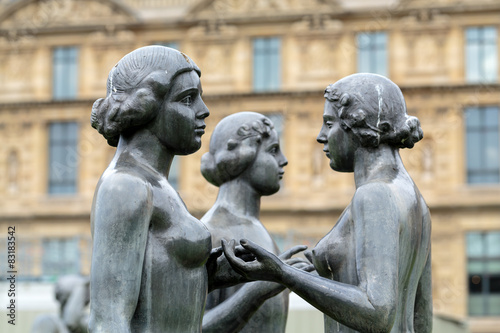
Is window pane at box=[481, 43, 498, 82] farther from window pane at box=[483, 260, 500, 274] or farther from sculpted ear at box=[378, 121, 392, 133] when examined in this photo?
sculpted ear at box=[378, 121, 392, 133]

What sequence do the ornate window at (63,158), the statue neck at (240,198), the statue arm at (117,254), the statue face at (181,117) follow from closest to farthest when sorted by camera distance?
the statue arm at (117,254), the statue face at (181,117), the statue neck at (240,198), the ornate window at (63,158)

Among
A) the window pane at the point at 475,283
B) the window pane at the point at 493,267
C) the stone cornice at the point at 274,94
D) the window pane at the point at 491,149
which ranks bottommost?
the window pane at the point at 475,283

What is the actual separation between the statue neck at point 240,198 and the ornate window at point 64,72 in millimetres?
29521

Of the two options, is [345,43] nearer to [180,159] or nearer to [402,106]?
[180,159]

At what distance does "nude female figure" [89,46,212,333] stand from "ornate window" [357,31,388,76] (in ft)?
95.0

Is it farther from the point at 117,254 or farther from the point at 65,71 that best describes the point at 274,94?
the point at 117,254

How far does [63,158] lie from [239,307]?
98.2 feet

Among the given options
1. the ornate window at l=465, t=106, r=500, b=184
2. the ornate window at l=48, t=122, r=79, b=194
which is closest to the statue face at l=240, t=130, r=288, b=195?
the ornate window at l=465, t=106, r=500, b=184

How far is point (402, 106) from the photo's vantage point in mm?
4359

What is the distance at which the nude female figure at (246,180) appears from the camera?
5.43 m

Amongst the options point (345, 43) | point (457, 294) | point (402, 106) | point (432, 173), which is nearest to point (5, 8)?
point (345, 43)

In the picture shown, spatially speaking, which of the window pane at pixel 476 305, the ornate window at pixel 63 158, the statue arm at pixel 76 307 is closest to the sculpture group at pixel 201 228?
the statue arm at pixel 76 307

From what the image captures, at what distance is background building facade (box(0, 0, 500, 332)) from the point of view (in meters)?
31.8

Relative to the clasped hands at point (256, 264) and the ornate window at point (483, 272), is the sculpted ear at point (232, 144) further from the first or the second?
the ornate window at point (483, 272)
